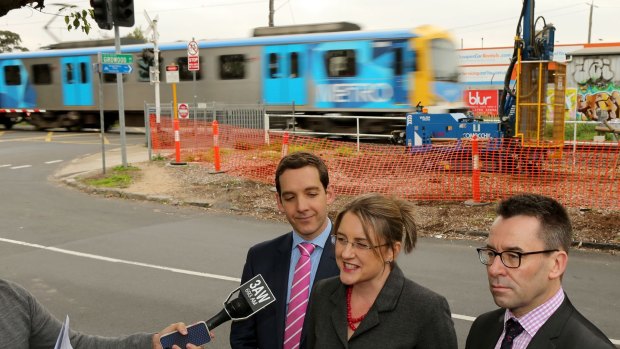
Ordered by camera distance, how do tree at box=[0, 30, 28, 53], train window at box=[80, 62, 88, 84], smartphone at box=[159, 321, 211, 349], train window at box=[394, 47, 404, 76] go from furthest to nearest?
tree at box=[0, 30, 28, 53] < train window at box=[80, 62, 88, 84] < train window at box=[394, 47, 404, 76] < smartphone at box=[159, 321, 211, 349]

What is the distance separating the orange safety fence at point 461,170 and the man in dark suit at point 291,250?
8313 millimetres

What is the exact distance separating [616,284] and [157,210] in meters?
8.05

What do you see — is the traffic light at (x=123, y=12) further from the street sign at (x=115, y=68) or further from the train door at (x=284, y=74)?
the train door at (x=284, y=74)

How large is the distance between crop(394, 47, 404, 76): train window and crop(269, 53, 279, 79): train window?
4.88m

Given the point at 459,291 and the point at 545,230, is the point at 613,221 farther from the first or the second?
the point at 545,230

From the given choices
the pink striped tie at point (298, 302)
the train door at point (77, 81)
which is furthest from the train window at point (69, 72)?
the pink striped tie at point (298, 302)

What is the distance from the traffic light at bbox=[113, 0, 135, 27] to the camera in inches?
510

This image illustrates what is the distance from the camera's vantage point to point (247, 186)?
1296 cm

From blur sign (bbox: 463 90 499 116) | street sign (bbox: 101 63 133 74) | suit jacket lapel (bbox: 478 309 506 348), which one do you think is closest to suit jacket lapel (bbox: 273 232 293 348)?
suit jacket lapel (bbox: 478 309 506 348)

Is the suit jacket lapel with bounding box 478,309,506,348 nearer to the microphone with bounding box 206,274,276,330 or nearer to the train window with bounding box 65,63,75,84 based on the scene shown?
the microphone with bounding box 206,274,276,330

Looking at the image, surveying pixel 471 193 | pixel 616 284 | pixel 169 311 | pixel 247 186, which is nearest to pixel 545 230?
pixel 169 311

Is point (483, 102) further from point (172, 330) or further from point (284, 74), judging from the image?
point (172, 330)

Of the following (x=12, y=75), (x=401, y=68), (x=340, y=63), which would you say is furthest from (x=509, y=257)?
(x=12, y=75)

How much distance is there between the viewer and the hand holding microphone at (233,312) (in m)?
2.20
